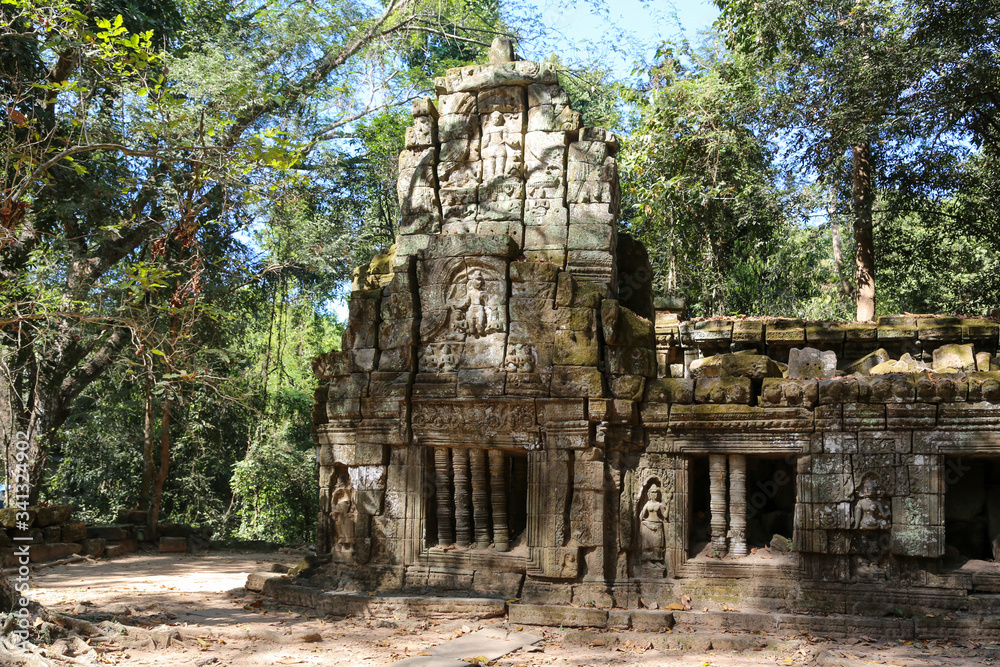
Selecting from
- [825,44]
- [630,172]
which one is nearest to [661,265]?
[630,172]

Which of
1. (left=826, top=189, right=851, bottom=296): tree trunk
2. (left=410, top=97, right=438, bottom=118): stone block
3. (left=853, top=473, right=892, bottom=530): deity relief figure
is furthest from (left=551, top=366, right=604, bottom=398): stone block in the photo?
(left=826, top=189, right=851, bottom=296): tree trunk

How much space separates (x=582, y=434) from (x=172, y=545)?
9.46 m

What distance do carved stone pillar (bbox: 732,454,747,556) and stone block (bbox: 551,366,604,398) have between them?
1524 mm

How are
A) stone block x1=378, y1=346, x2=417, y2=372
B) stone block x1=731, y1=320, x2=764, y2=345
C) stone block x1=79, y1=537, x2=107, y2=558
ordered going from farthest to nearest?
1. stone block x1=79, y1=537, x2=107, y2=558
2. stone block x1=731, y1=320, x2=764, y2=345
3. stone block x1=378, y1=346, x2=417, y2=372

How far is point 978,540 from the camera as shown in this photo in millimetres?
8688

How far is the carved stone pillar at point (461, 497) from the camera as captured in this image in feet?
30.6

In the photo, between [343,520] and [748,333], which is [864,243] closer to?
[748,333]

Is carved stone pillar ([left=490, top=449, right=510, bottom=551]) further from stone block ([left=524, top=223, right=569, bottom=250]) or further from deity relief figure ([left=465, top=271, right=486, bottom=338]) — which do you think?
Result: stone block ([left=524, top=223, right=569, bottom=250])

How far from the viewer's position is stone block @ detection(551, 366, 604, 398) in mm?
8820

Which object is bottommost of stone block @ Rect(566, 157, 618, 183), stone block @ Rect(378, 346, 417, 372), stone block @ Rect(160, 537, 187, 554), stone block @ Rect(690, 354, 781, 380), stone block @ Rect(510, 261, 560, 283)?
stone block @ Rect(160, 537, 187, 554)

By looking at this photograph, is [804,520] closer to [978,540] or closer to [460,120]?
[978,540]

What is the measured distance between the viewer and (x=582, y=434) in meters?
8.82

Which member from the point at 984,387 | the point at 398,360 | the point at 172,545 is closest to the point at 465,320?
the point at 398,360

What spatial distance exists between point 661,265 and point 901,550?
11908mm
